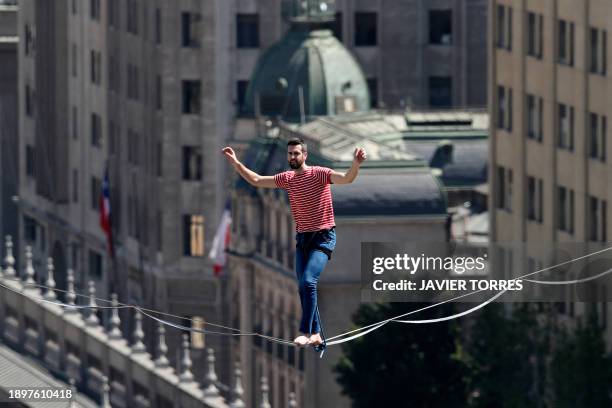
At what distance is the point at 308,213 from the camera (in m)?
77.2

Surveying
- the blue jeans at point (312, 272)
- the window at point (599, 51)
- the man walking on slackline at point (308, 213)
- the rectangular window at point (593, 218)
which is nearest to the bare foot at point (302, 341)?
the man walking on slackline at point (308, 213)

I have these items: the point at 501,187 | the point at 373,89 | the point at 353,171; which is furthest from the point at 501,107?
the point at 353,171

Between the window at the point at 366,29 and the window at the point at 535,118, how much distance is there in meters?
47.4

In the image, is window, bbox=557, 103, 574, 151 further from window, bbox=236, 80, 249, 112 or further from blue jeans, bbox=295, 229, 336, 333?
blue jeans, bbox=295, 229, 336, 333

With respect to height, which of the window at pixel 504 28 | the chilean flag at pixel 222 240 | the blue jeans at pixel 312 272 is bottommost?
the chilean flag at pixel 222 240

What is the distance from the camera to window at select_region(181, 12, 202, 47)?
19025cm

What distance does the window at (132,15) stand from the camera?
197500 millimetres

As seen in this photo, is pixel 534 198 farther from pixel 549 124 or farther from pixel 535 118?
pixel 549 124

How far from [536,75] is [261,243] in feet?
77.5

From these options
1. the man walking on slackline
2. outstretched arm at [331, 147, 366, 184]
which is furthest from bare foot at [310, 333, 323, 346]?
outstretched arm at [331, 147, 366, 184]

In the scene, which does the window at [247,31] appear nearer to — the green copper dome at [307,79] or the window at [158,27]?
the window at [158,27]

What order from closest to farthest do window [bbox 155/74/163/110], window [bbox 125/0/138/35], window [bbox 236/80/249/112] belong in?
window [bbox 236/80/249/112]
window [bbox 155/74/163/110]
window [bbox 125/0/138/35]

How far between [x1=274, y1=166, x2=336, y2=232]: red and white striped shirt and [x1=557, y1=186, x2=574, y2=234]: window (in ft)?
215

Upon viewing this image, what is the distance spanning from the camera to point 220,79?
191250mm
